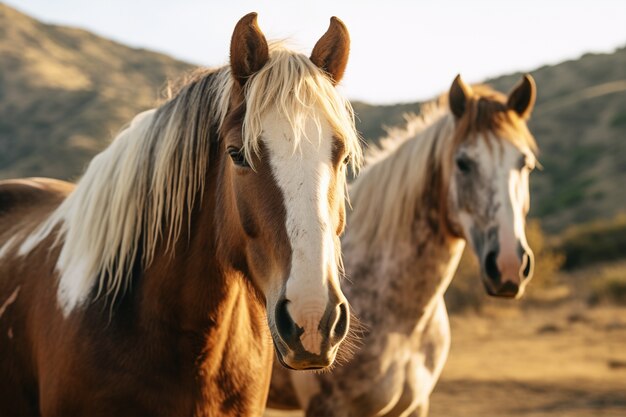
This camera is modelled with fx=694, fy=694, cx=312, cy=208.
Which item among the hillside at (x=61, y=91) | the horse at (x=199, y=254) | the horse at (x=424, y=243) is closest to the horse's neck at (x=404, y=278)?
the horse at (x=424, y=243)

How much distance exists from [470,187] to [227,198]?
6.12 ft

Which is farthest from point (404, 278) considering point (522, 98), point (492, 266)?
point (522, 98)

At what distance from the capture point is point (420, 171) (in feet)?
14.1

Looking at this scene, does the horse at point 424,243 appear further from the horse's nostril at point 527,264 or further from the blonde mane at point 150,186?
the blonde mane at point 150,186

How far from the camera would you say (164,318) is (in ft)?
8.24

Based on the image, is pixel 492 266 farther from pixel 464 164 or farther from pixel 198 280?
pixel 198 280

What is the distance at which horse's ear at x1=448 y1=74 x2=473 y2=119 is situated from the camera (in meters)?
4.18

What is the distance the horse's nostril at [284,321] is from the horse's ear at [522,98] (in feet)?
8.65

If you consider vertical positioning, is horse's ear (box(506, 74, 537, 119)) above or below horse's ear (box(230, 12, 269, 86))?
below

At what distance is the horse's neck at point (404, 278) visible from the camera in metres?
3.98

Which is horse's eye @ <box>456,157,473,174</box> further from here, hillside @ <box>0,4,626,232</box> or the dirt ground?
hillside @ <box>0,4,626,232</box>

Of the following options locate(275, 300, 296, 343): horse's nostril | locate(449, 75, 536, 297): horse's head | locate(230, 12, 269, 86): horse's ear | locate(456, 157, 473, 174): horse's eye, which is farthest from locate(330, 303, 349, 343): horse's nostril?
locate(456, 157, 473, 174): horse's eye

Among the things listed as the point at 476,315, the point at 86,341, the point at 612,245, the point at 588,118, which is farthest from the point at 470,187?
the point at 588,118

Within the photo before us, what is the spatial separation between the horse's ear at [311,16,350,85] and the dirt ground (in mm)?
6047
